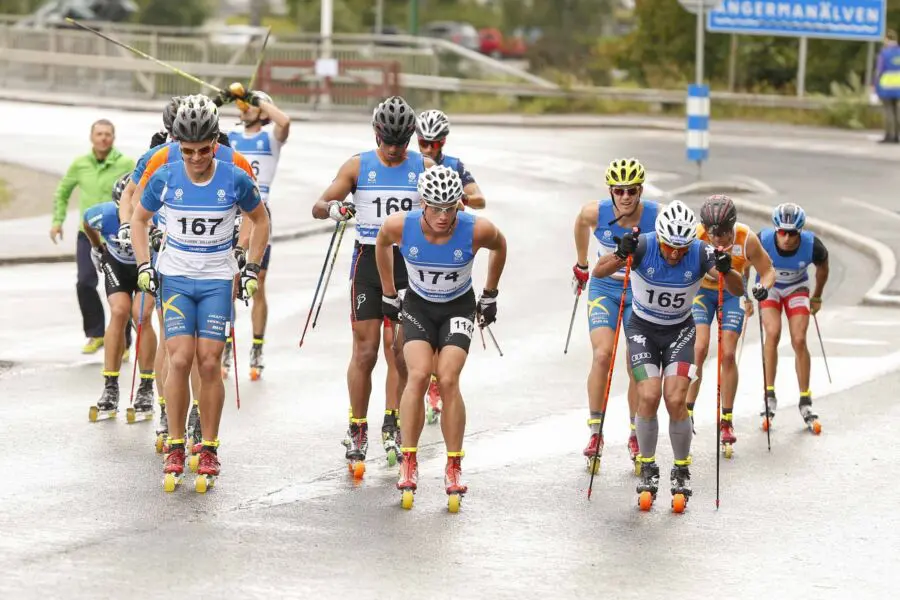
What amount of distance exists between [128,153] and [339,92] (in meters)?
11.4

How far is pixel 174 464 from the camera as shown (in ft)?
34.0

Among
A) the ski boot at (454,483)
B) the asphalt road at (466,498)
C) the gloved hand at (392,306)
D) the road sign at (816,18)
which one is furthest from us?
the road sign at (816,18)

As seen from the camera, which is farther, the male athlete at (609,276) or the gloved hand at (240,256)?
→ the male athlete at (609,276)

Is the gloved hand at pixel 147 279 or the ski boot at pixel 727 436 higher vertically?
the gloved hand at pixel 147 279

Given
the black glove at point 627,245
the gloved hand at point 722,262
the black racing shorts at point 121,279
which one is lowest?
the black racing shorts at point 121,279

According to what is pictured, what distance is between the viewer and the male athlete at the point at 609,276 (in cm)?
1111

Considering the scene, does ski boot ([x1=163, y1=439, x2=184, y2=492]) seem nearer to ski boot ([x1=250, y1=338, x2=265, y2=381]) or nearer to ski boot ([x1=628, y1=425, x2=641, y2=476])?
ski boot ([x1=628, y1=425, x2=641, y2=476])

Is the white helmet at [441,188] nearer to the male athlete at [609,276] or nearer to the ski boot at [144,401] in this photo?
the male athlete at [609,276]

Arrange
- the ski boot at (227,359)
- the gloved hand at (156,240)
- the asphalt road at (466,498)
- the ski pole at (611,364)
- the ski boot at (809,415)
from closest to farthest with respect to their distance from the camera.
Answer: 1. the asphalt road at (466,498)
2. the ski pole at (611,364)
3. the gloved hand at (156,240)
4. the ski boot at (809,415)
5. the ski boot at (227,359)

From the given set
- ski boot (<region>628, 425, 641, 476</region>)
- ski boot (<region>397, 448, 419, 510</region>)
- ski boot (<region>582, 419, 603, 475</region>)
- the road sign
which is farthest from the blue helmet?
the road sign

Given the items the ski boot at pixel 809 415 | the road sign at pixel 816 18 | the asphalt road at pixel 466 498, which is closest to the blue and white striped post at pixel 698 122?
the asphalt road at pixel 466 498

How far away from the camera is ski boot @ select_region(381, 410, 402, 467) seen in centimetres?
1123

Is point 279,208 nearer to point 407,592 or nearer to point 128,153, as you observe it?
point 128,153

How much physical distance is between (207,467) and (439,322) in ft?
5.24
